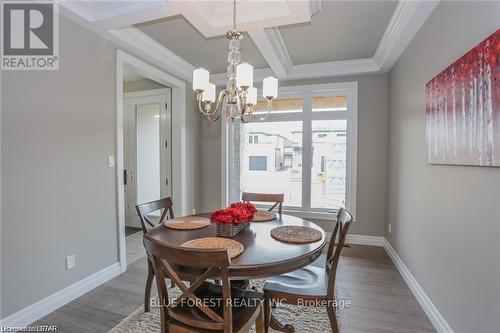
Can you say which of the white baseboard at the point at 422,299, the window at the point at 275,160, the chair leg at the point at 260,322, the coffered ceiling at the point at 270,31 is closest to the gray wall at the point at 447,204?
the white baseboard at the point at 422,299

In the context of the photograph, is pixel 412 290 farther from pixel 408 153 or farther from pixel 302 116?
pixel 302 116

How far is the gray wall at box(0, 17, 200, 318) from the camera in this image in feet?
6.37

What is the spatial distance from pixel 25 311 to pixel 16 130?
→ 4.50ft

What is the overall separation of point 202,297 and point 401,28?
9.43 ft

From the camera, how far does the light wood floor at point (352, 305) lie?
203 centimetres

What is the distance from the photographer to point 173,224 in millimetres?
2092

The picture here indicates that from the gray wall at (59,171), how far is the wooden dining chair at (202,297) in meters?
1.38

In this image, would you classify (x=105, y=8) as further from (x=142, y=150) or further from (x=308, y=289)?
(x=308, y=289)

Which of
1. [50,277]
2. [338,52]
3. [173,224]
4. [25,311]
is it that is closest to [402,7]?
[338,52]

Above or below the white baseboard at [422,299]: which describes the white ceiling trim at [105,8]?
above

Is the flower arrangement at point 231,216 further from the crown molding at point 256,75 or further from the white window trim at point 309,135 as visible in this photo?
the crown molding at point 256,75

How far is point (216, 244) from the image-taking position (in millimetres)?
1598

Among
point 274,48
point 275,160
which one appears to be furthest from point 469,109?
point 275,160

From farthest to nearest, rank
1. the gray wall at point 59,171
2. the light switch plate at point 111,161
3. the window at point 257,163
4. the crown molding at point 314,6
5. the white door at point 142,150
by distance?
the window at point 257,163, the white door at point 142,150, the light switch plate at point 111,161, the crown molding at point 314,6, the gray wall at point 59,171
